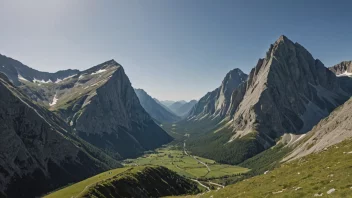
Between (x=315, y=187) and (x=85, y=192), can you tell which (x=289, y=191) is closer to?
(x=315, y=187)

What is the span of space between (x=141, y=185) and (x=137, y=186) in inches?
176

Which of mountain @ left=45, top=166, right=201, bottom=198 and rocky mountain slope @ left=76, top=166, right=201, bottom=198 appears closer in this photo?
mountain @ left=45, top=166, right=201, bottom=198

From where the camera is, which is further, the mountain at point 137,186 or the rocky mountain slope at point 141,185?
the rocky mountain slope at point 141,185

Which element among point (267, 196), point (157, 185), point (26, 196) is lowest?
point (26, 196)

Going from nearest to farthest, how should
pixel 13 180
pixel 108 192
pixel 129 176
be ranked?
1. pixel 108 192
2. pixel 129 176
3. pixel 13 180

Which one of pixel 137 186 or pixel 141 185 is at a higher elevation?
pixel 137 186

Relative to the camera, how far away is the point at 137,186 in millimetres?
143375

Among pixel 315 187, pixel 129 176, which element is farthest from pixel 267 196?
pixel 129 176

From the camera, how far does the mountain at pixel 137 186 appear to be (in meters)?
120

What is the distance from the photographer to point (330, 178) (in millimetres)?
35000

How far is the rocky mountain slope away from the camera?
12008cm

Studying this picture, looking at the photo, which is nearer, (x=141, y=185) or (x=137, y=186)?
(x=137, y=186)

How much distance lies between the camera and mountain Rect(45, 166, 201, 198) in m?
120

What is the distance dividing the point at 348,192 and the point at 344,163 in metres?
15.0
